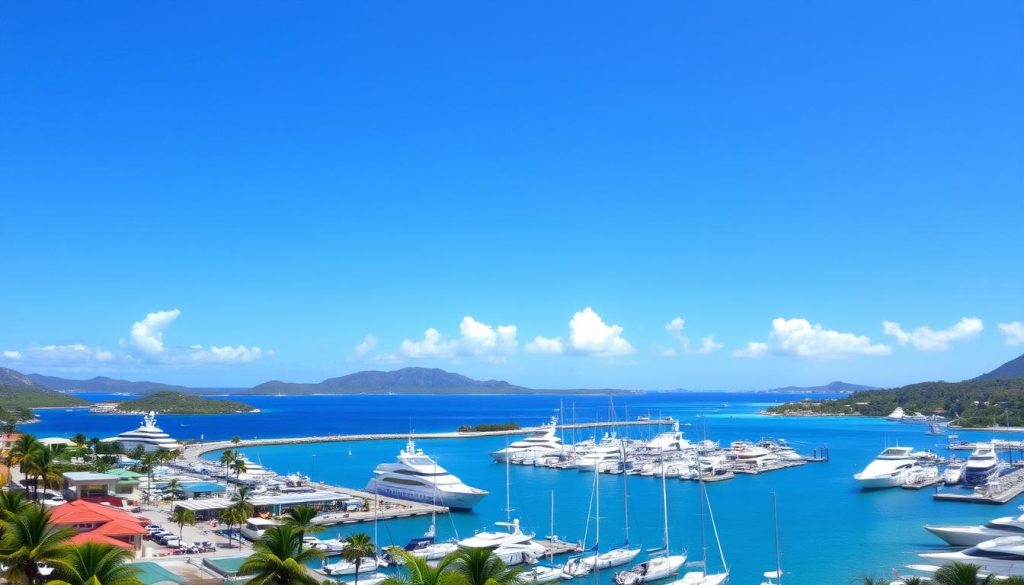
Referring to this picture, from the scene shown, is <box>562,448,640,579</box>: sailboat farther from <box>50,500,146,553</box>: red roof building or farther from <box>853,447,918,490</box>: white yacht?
<box>853,447,918,490</box>: white yacht

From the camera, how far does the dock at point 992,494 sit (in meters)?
59.8

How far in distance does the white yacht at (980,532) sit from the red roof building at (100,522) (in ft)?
132

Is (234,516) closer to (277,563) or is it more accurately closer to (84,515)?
(84,515)

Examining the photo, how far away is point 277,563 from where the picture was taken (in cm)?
1647

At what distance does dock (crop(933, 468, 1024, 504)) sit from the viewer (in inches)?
2356

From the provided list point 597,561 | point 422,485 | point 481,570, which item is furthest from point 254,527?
point 481,570

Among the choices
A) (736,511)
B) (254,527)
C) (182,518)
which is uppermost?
(182,518)

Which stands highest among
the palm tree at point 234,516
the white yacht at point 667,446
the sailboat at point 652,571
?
the palm tree at point 234,516

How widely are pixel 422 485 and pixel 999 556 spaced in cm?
3596

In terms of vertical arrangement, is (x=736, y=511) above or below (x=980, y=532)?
below

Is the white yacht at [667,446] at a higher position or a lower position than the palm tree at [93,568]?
lower

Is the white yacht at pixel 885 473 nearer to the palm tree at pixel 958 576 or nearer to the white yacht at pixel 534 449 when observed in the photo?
the white yacht at pixel 534 449

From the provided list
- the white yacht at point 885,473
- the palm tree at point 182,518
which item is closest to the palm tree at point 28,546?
the palm tree at point 182,518

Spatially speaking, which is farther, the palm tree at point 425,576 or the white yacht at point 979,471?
the white yacht at point 979,471
